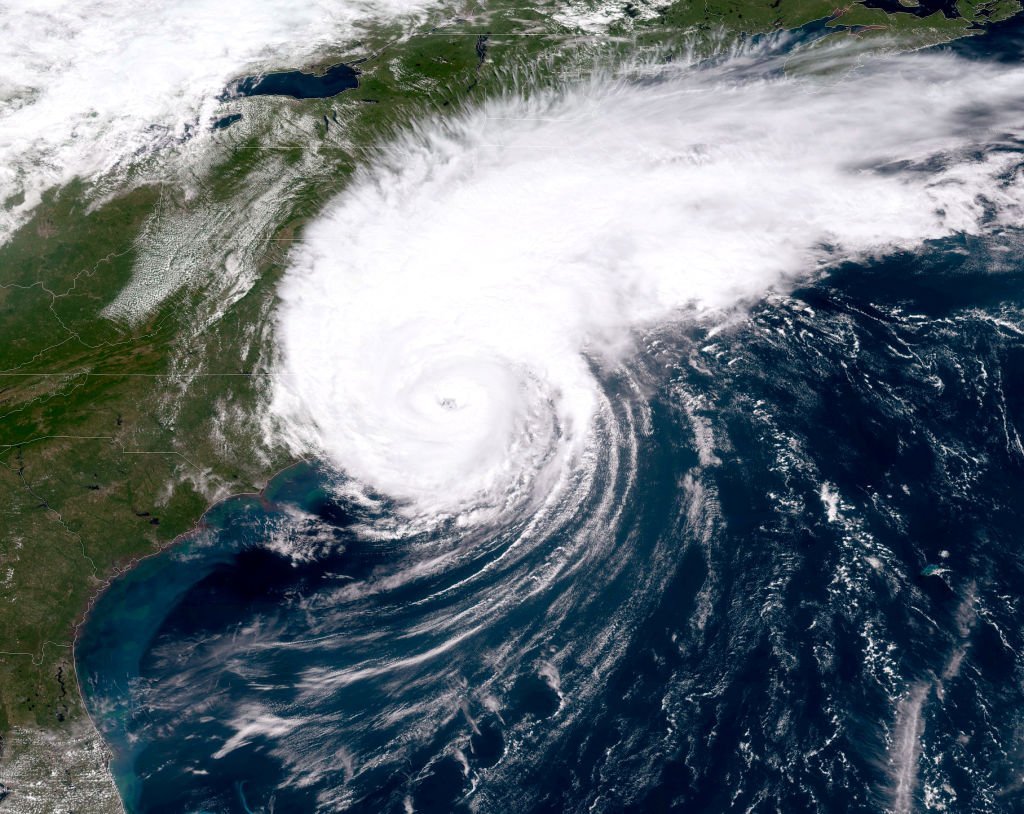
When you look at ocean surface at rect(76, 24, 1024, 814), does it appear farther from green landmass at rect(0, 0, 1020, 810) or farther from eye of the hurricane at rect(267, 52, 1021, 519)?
eye of the hurricane at rect(267, 52, 1021, 519)

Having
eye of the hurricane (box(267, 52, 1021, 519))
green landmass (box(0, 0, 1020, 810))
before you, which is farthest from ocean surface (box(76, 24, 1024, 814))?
eye of the hurricane (box(267, 52, 1021, 519))

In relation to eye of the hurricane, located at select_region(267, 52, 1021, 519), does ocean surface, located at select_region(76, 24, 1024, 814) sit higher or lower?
lower

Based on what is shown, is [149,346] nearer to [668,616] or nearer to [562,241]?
[562,241]

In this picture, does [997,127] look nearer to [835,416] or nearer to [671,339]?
[835,416]

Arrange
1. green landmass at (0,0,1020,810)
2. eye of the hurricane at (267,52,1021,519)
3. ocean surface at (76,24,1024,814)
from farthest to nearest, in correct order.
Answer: eye of the hurricane at (267,52,1021,519)
green landmass at (0,0,1020,810)
ocean surface at (76,24,1024,814)

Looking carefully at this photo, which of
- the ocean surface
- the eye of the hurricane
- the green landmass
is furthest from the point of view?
the eye of the hurricane

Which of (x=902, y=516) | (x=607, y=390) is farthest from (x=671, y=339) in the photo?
(x=902, y=516)

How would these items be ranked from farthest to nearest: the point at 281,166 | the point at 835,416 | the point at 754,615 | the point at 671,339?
the point at 281,166, the point at 671,339, the point at 835,416, the point at 754,615
